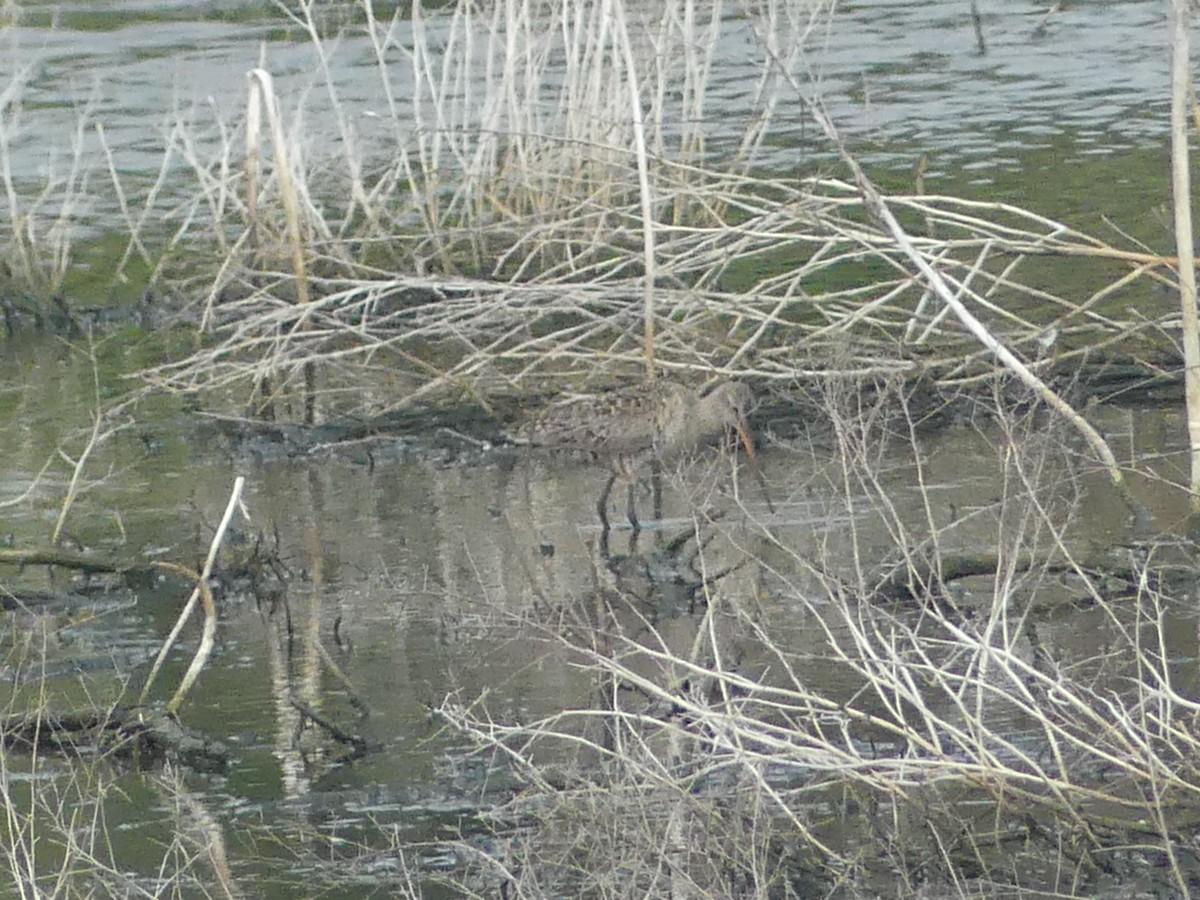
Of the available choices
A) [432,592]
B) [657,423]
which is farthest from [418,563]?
[657,423]

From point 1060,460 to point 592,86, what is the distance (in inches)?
195

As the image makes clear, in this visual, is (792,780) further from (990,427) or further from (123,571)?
(990,427)

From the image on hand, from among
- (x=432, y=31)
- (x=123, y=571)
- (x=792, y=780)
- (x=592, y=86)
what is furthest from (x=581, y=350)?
(x=432, y=31)

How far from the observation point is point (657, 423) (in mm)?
9711

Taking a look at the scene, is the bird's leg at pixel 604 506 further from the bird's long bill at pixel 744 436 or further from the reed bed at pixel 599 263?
the bird's long bill at pixel 744 436

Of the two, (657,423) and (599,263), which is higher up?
(599,263)

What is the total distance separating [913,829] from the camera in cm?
516

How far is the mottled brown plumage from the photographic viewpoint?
968 centimetres

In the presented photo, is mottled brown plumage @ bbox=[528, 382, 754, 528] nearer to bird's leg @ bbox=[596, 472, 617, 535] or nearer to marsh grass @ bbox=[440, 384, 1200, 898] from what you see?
bird's leg @ bbox=[596, 472, 617, 535]

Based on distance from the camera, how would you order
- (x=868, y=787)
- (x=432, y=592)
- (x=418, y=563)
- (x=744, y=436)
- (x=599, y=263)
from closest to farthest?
(x=868, y=787), (x=432, y=592), (x=418, y=563), (x=599, y=263), (x=744, y=436)

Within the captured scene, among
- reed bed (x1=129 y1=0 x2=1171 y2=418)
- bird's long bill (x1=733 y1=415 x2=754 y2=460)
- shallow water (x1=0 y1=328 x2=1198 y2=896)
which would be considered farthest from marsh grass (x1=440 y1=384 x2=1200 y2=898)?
bird's long bill (x1=733 y1=415 x2=754 y2=460)

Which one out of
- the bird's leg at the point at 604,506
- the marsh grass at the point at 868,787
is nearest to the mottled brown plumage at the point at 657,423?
the bird's leg at the point at 604,506

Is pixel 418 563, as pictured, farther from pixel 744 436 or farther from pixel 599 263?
pixel 744 436

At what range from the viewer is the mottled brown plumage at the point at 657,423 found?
968 centimetres
